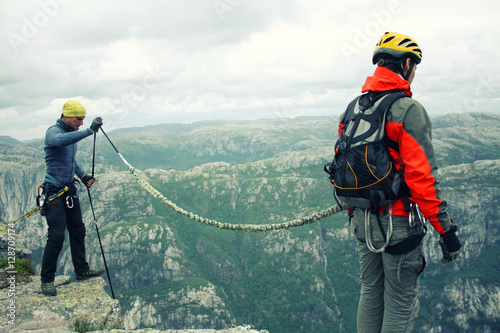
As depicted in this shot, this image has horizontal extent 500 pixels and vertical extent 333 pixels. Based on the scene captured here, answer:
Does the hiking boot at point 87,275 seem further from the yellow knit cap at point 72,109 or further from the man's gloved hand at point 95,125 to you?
the yellow knit cap at point 72,109

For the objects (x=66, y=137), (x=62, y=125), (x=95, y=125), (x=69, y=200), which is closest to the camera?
(x=66, y=137)

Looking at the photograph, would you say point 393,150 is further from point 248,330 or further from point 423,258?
point 248,330

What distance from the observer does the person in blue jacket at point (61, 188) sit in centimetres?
835

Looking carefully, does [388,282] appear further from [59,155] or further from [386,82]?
[59,155]

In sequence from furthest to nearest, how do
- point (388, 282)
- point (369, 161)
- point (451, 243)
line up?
1. point (388, 282)
2. point (369, 161)
3. point (451, 243)

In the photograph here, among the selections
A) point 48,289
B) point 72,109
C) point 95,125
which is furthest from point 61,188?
point 48,289

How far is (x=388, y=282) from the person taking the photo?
5.11 metres

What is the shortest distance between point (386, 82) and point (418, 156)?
147cm

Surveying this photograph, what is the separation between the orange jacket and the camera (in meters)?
4.50

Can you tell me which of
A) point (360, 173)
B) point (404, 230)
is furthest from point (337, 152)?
point (404, 230)

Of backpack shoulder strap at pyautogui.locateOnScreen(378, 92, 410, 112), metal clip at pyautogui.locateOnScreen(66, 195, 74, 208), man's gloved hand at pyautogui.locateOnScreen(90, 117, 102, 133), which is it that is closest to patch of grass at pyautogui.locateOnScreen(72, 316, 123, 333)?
metal clip at pyautogui.locateOnScreen(66, 195, 74, 208)

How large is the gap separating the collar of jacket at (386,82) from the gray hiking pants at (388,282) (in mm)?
2257

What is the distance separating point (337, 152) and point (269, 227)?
98.5 inches

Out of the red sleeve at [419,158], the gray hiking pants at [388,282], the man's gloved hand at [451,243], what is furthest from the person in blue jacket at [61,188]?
the man's gloved hand at [451,243]
